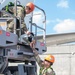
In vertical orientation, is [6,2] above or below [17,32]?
above

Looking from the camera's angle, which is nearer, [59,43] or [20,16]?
[20,16]

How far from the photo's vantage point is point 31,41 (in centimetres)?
698

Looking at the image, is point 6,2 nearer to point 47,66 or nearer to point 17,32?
point 17,32

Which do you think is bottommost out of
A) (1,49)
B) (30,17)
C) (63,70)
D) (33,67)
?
(63,70)

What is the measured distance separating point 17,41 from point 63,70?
9566mm

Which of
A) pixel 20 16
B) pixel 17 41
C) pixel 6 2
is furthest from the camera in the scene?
pixel 6 2

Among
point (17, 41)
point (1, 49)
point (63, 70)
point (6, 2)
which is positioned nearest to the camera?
point (1, 49)

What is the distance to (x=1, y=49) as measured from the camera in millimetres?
6191

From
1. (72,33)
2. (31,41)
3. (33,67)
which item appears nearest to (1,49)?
(31,41)

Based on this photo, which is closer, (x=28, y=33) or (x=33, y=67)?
(x=28, y=33)

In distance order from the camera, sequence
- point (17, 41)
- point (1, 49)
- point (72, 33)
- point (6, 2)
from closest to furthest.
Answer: point (1, 49) → point (17, 41) → point (6, 2) → point (72, 33)

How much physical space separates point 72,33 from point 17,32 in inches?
326

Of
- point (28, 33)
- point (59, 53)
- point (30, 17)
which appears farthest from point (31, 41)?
point (59, 53)

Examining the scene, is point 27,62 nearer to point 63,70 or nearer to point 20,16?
point 20,16
